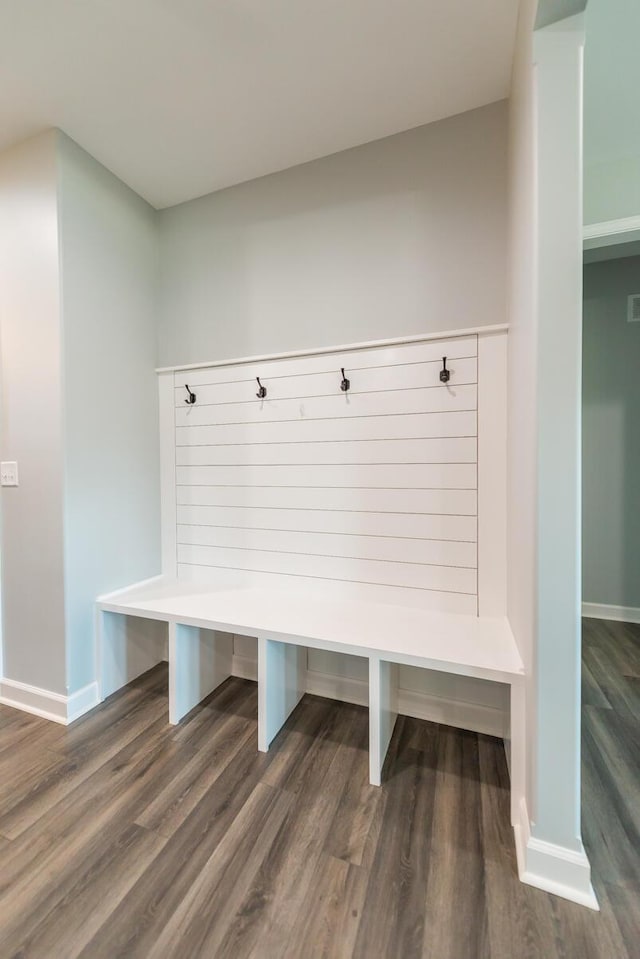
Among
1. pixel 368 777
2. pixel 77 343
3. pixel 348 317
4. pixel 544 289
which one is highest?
pixel 348 317

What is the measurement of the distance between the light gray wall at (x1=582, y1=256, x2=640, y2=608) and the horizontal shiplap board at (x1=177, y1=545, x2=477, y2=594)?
1968 mm

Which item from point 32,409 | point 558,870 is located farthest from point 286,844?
point 32,409

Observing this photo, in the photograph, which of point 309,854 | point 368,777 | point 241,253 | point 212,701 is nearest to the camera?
point 309,854

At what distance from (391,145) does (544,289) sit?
1.32m

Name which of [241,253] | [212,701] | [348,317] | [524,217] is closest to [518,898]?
[212,701]

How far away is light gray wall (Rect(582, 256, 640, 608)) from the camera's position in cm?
293

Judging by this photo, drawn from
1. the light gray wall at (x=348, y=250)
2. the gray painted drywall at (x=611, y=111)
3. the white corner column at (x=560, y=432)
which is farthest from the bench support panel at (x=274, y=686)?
the gray painted drywall at (x=611, y=111)

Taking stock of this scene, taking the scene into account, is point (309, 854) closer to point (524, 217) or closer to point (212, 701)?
point (212, 701)

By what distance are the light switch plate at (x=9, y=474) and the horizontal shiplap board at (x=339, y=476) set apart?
0.75m

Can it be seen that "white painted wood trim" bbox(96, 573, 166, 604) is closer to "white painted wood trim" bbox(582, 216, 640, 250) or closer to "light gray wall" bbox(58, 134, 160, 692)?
"light gray wall" bbox(58, 134, 160, 692)

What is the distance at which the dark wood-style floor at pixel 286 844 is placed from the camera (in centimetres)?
97

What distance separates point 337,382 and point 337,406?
0.11m

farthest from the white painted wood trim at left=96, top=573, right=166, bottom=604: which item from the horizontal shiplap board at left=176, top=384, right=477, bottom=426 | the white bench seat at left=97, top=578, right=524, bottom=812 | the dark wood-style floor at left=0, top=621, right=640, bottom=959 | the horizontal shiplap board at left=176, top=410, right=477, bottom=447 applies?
the horizontal shiplap board at left=176, top=384, right=477, bottom=426

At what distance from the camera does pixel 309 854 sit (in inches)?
46.5
